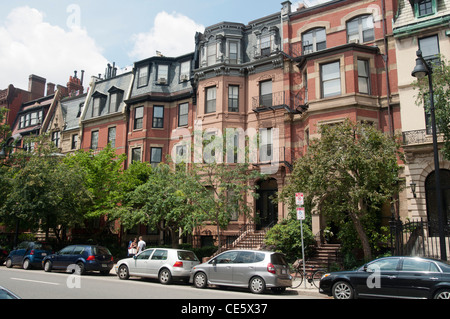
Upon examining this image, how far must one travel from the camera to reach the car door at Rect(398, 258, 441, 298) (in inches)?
394

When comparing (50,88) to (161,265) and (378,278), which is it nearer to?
(161,265)

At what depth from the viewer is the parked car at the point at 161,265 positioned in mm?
15164

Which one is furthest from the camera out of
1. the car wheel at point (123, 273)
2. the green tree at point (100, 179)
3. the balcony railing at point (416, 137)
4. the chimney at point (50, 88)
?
the chimney at point (50, 88)

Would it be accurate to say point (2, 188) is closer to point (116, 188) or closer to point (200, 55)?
point (116, 188)

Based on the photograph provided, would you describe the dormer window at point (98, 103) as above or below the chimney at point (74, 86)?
below

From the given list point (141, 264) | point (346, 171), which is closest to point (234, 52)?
point (346, 171)

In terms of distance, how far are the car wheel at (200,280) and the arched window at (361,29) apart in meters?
17.4

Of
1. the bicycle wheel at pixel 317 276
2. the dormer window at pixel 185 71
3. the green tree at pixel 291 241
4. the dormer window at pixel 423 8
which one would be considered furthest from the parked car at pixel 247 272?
the dormer window at pixel 185 71

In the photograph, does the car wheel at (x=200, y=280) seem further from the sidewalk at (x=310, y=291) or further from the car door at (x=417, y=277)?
the car door at (x=417, y=277)

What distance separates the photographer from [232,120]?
2673 cm

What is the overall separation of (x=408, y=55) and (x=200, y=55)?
49.0 feet

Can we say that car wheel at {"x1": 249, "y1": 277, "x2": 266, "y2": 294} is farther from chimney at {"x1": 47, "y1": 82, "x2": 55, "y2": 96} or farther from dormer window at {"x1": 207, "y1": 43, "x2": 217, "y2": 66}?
chimney at {"x1": 47, "y1": 82, "x2": 55, "y2": 96}

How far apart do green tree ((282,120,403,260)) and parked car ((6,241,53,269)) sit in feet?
46.5
